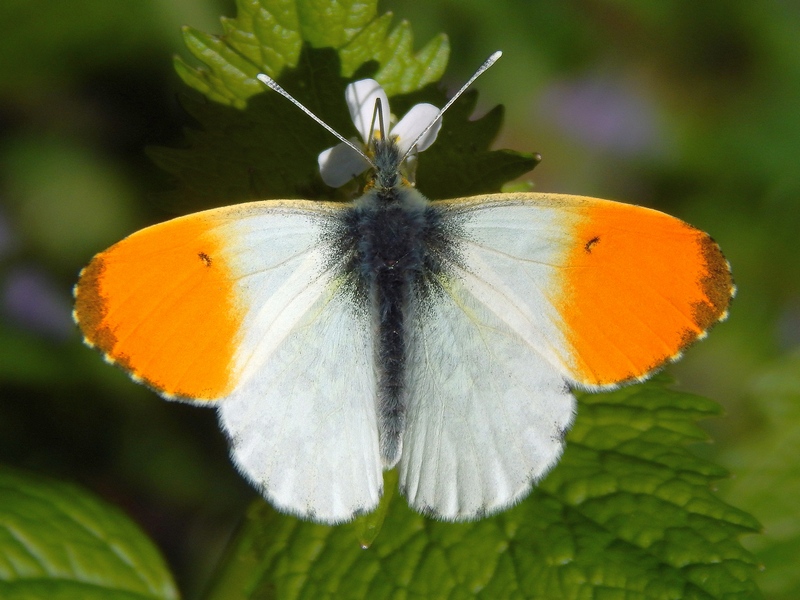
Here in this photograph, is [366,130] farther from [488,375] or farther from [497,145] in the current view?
[497,145]

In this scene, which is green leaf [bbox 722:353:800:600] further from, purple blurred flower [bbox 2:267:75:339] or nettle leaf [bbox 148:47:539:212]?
purple blurred flower [bbox 2:267:75:339]

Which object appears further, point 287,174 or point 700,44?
point 700,44

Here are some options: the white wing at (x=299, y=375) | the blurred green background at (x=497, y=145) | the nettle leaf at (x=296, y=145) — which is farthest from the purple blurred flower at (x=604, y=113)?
the white wing at (x=299, y=375)

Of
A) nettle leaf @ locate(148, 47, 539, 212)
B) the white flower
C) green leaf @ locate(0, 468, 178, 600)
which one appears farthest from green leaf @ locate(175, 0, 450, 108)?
green leaf @ locate(0, 468, 178, 600)

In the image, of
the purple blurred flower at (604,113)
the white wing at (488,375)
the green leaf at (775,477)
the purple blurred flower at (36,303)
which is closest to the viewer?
the white wing at (488,375)

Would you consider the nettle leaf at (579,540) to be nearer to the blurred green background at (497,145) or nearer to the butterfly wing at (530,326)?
the butterfly wing at (530,326)

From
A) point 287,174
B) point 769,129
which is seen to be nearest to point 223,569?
point 287,174

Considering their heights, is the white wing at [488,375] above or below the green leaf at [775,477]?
above

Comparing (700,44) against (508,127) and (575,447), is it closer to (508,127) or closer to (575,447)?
(508,127)

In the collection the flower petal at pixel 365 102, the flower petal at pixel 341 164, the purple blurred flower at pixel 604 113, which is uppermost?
the flower petal at pixel 365 102
